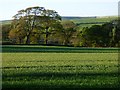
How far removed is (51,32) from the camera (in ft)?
329

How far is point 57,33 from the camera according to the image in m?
101

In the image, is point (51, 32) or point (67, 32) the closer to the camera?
point (51, 32)

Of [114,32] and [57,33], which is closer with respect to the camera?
[114,32]

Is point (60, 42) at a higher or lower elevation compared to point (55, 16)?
lower

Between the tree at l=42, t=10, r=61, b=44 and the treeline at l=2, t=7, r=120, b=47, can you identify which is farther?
the tree at l=42, t=10, r=61, b=44

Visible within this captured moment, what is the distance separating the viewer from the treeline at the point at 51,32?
95.9m

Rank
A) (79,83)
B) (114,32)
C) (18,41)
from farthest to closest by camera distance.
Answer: (18,41) < (114,32) < (79,83)

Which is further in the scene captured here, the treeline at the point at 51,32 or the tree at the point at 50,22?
the tree at the point at 50,22

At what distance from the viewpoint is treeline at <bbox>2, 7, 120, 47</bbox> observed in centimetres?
9588

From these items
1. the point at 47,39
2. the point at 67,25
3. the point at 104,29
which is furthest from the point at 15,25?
the point at 104,29

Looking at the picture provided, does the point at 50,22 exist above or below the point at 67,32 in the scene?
above

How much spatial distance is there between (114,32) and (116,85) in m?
80.5

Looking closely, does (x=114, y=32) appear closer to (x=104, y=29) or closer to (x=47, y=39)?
(x=104, y=29)

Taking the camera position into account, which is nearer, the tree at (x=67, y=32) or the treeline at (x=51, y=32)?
the treeline at (x=51, y=32)
